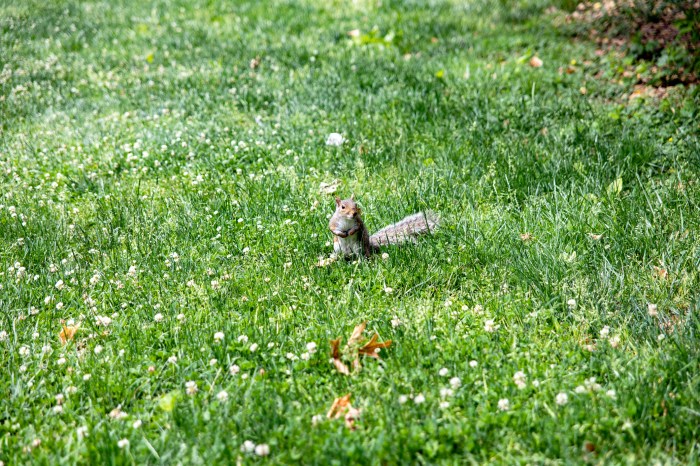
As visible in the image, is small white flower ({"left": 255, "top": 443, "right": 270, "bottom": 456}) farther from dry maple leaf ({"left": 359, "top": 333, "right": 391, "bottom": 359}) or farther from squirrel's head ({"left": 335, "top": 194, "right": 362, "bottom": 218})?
squirrel's head ({"left": 335, "top": 194, "right": 362, "bottom": 218})

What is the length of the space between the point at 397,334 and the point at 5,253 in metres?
2.87

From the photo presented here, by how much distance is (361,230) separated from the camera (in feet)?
13.9

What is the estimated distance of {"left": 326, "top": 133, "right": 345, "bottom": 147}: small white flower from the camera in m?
6.14

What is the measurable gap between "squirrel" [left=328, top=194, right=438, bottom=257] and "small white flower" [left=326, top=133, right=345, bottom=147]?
5.47 ft

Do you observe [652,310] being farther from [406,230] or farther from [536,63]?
[536,63]

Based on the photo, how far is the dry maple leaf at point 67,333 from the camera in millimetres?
3750

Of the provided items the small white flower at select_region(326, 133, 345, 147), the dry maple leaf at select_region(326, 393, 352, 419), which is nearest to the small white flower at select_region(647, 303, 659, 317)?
the dry maple leaf at select_region(326, 393, 352, 419)

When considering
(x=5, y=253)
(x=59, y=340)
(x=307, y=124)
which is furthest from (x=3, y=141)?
(x=59, y=340)

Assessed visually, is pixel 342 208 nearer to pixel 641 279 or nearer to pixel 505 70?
pixel 641 279

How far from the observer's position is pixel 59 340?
12.4ft

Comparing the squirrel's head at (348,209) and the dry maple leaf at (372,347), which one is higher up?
the squirrel's head at (348,209)

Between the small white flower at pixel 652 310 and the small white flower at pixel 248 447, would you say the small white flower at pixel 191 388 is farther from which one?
the small white flower at pixel 652 310

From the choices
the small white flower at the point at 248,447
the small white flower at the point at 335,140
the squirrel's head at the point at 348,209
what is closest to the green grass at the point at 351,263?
the small white flower at the point at 248,447

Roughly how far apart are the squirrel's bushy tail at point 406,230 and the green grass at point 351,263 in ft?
0.33
